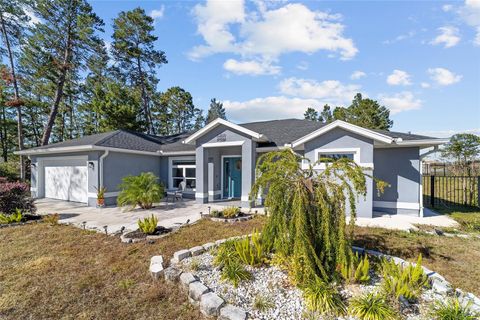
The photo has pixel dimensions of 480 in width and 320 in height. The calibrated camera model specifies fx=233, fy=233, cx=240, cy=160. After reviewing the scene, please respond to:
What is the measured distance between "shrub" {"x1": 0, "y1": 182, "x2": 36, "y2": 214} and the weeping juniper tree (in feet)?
34.4

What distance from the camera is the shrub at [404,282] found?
3340mm

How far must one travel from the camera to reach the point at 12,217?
335 inches

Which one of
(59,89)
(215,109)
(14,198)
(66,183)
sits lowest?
(14,198)

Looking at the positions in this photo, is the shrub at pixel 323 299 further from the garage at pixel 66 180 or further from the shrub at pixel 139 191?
the garage at pixel 66 180

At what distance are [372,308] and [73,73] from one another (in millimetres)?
29948

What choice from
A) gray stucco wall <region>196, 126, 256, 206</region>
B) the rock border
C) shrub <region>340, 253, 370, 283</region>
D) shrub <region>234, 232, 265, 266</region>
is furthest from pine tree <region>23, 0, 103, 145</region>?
shrub <region>340, 253, 370, 283</region>

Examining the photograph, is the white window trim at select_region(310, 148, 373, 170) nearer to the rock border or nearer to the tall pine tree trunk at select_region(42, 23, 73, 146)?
the rock border

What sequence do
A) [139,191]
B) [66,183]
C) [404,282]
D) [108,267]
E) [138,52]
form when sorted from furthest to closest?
[138,52]
[66,183]
[139,191]
[108,267]
[404,282]

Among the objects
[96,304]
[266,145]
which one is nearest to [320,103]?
[266,145]

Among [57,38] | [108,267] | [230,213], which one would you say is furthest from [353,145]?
[57,38]

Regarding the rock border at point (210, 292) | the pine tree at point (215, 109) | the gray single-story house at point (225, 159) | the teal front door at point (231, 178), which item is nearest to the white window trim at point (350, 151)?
the gray single-story house at point (225, 159)

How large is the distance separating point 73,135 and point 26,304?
34065mm

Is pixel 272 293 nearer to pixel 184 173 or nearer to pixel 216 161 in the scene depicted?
pixel 216 161

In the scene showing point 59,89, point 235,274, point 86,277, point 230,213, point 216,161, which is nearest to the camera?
point 235,274
